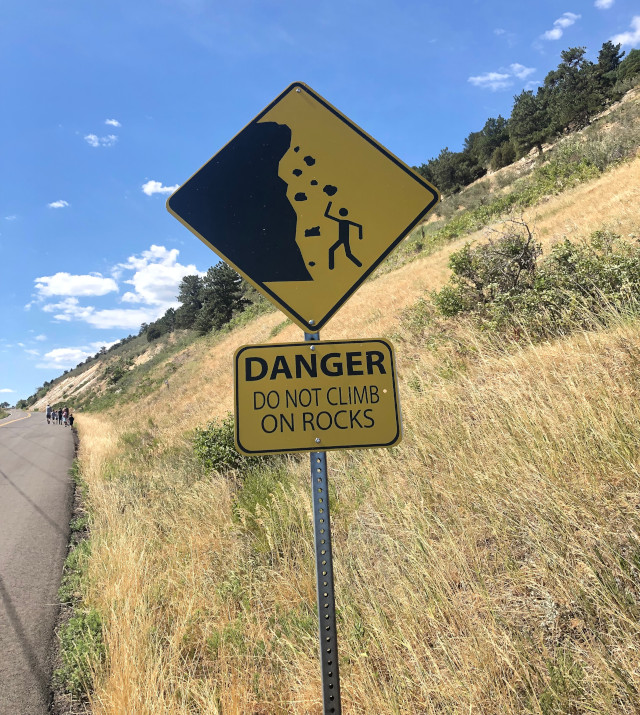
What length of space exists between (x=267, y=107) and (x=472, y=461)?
271cm

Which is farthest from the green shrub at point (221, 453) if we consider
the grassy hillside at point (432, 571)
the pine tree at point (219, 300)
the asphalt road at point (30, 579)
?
the pine tree at point (219, 300)

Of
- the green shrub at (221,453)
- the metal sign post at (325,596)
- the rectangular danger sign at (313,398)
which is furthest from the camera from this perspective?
the green shrub at (221,453)

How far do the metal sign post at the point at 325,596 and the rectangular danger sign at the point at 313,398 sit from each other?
14 cm

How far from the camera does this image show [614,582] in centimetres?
189

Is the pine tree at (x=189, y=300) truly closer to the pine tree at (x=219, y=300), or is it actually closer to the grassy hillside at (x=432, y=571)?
the pine tree at (x=219, y=300)

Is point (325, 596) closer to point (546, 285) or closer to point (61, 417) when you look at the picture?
point (546, 285)

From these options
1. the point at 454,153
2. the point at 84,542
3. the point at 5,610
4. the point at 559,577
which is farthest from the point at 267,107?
the point at 454,153

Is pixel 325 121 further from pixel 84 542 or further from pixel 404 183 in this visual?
pixel 84 542

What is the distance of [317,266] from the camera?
1896 mm

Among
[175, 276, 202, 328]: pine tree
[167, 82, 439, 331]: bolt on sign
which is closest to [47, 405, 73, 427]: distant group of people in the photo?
[175, 276, 202, 328]: pine tree

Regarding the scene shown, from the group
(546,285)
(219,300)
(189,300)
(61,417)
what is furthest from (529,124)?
(61,417)

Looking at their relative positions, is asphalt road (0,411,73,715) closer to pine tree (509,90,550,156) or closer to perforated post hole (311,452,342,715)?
perforated post hole (311,452,342,715)

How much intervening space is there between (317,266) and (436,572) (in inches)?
70.2

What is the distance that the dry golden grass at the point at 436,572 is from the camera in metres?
1.86
